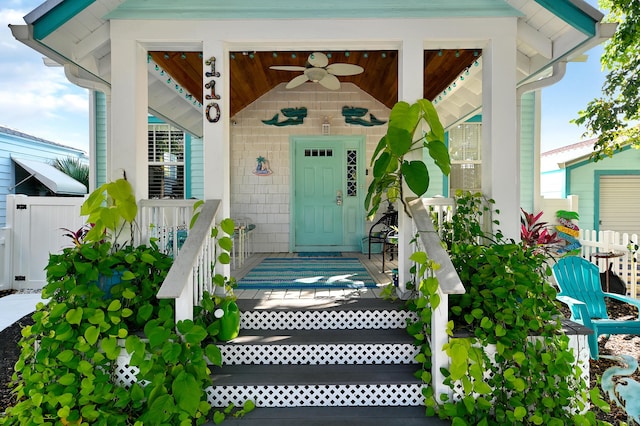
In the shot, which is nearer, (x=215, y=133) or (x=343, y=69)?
(x=215, y=133)

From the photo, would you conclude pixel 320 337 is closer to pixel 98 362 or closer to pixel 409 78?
pixel 98 362

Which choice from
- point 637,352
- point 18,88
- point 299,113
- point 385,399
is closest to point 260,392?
point 385,399

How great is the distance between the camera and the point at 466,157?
6980mm

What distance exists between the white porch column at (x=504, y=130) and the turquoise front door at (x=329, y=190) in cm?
349

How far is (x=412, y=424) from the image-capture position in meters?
2.49

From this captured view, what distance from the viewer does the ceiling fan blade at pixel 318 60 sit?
445 centimetres

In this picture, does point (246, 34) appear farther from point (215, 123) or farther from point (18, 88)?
point (18, 88)

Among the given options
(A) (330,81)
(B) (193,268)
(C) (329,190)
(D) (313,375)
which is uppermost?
(A) (330,81)

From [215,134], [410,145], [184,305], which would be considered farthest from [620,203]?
[184,305]

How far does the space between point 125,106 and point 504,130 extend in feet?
11.0

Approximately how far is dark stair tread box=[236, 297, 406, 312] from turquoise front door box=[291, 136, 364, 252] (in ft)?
11.0

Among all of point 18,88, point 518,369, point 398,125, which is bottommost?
point 518,369

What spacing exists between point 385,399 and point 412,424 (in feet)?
→ 0.85

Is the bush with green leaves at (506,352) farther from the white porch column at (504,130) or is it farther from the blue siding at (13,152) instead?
the blue siding at (13,152)
